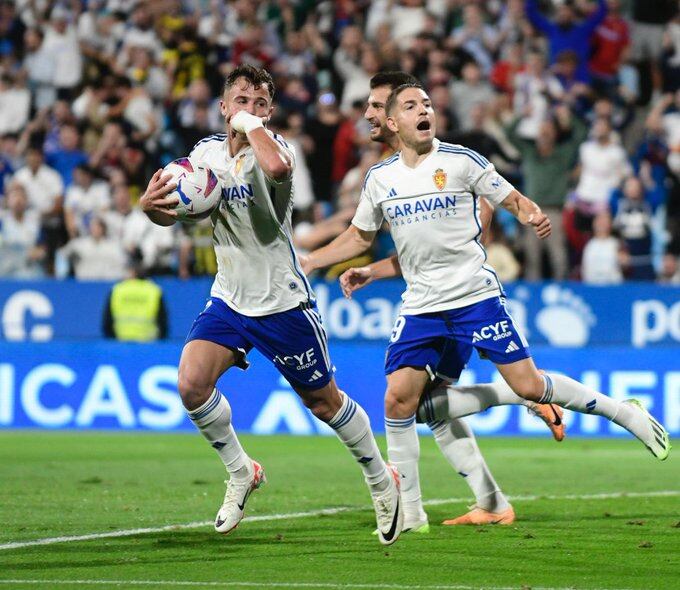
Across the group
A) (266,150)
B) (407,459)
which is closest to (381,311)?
(407,459)

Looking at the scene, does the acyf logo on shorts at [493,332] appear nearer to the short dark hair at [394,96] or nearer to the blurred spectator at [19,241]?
the short dark hair at [394,96]

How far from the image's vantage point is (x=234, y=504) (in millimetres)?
7395

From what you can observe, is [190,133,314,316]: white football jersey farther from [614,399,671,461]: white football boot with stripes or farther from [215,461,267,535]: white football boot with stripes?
[614,399,671,461]: white football boot with stripes

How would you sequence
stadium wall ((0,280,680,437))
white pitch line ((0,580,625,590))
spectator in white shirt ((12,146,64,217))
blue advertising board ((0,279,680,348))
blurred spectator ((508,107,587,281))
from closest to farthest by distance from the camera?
white pitch line ((0,580,625,590))
stadium wall ((0,280,680,437))
blue advertising board ((0,279,680,348))
blurred spectator ((508,107,587,281))
spectator in white shirt ((12,146,64,217))

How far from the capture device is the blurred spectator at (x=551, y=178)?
53.4ft

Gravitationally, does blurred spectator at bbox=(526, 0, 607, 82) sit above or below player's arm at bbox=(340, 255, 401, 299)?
above

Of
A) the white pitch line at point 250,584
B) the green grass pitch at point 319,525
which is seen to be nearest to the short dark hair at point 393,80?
the green grass pitch at point 319,525

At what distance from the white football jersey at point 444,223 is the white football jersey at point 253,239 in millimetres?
601

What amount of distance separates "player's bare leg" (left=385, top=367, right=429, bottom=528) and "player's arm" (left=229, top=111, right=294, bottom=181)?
1.37 m

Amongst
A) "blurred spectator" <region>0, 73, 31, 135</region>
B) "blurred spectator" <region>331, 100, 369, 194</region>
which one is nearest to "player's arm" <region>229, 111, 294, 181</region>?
"blurred spectator" <region>331, 100, 369, 194</region>

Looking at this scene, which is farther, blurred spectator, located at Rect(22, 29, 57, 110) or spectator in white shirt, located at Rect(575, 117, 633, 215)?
blurred spectator, located at Rect(22, 29, 57, 110)

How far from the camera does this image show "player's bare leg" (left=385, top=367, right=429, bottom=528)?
7484 mm

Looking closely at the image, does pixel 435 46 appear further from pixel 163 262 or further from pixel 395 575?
pixel 395 575

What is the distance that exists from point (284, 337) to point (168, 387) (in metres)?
7.55
